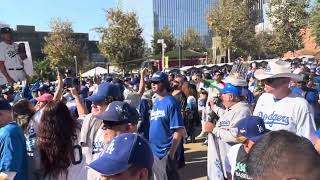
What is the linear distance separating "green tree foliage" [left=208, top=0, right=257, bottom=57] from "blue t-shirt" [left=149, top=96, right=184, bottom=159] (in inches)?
1504

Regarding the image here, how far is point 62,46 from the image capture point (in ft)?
154

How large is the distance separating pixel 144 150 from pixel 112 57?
41.7 metres

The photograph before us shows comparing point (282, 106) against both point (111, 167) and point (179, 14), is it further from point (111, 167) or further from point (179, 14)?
point (179, 14)

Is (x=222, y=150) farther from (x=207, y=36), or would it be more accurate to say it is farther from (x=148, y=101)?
(x=207, y=36)

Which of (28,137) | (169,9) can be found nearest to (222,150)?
(28,137)

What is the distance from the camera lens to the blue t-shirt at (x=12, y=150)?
4.13 m

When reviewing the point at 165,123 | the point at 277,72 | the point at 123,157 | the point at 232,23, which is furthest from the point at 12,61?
the point at 232,23

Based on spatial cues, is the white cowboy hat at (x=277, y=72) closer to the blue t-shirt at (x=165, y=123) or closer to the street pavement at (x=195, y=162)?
the blue t-shirt at (x=165, y=123)

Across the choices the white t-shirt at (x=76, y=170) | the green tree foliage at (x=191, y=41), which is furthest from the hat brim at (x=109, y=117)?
the green tree foliage at (x=191, y=41)

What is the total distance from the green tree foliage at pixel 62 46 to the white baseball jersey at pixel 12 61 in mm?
38720

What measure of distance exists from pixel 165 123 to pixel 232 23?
38.3 m

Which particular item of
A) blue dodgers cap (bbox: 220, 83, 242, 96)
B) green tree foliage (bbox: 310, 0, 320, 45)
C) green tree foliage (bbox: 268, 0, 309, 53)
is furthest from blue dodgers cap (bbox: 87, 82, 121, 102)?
green tree foliage (bbox: 268, 0, 309, 53)

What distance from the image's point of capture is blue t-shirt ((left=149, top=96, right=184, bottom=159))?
5.79 meters

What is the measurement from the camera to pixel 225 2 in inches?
1773
